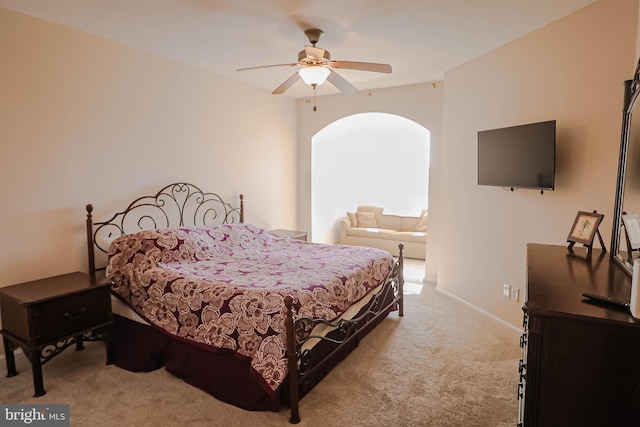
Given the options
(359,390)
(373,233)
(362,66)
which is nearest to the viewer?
(359,390)

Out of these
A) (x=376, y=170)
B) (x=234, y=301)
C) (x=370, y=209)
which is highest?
(x=376, y=170)

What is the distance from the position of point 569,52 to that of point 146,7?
331 cm

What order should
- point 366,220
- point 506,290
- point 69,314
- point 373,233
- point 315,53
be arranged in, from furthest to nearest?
point 366,220
point 373,233
point 506,290
point 315,53
point 69,314

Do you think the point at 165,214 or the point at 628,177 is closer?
the point at 628,177

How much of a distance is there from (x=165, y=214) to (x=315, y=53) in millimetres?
2412

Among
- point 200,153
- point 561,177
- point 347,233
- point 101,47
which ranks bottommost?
point 347,233

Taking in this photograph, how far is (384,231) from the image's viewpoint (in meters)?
7.05

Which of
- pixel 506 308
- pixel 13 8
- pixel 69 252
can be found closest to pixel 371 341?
pixel 506 308

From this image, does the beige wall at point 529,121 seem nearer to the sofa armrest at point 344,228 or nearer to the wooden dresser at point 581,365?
the wooden dresser at point 581,365

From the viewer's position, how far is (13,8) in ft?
9.03

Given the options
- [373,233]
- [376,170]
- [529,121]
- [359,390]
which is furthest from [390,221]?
[359,390]

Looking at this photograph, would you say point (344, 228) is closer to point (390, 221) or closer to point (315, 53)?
point (390, 221)

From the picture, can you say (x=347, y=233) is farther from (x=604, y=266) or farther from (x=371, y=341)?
(x=604, y=266)

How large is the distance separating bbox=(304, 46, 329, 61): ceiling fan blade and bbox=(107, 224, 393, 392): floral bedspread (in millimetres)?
1734
